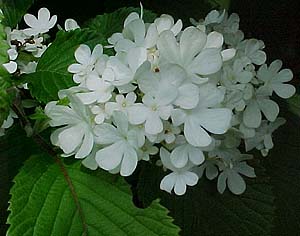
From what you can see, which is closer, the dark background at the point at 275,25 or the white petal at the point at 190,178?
the white petal at the point at 190,178

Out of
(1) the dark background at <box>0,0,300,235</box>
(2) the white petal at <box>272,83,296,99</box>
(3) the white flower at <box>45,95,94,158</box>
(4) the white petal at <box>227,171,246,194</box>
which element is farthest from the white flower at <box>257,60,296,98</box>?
(1) the dark background at <box>0,0,300,235</box>

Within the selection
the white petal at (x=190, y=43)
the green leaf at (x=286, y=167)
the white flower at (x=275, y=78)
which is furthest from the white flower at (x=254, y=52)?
the green leaf at (x=286, y=167)

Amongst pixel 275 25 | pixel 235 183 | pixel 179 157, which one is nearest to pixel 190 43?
pixel 179 157

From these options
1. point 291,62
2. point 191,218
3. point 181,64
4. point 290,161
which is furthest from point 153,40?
point 291,62

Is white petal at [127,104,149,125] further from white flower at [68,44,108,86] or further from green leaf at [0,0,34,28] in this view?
green leaf at [0,0,34,28]

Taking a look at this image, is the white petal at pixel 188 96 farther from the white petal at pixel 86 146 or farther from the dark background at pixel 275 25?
the dark background at pixel 275 25

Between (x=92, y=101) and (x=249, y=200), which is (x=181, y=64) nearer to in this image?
(x=92, y=101)
